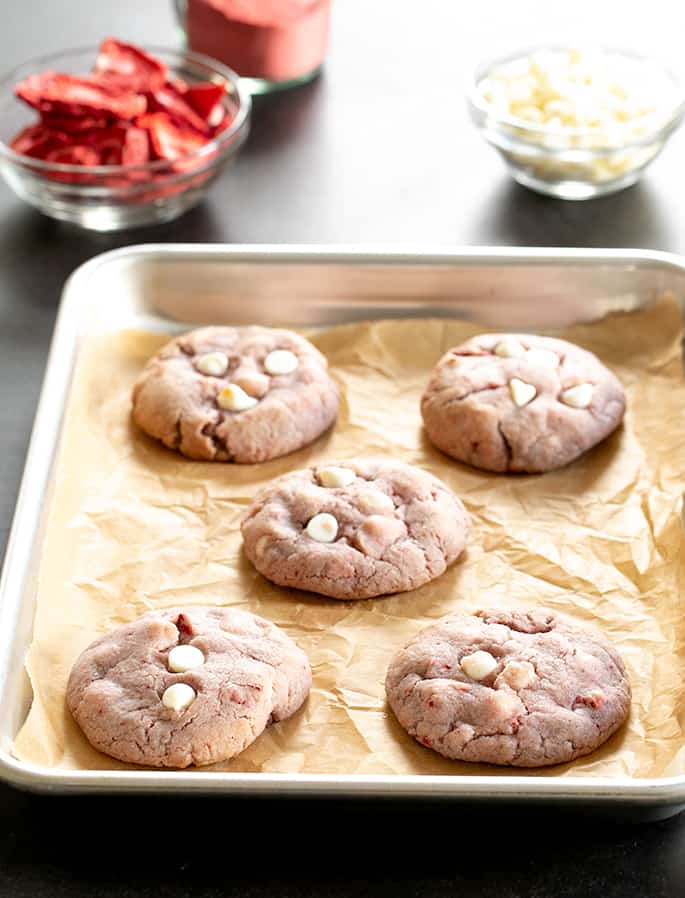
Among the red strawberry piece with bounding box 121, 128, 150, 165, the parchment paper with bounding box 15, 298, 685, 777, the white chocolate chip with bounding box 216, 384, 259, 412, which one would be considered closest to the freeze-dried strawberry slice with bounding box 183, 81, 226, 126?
the red strawberry piece with bounding box 121, 128, 150, 165

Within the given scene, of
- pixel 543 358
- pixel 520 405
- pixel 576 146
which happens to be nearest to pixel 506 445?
pixel 520 405

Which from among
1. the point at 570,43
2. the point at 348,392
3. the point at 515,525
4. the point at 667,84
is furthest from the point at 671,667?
the point at 570,43

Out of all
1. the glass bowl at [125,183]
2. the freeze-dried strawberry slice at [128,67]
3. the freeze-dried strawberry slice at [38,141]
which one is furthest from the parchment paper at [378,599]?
the freeze-dried strawberry slice at [128,67]

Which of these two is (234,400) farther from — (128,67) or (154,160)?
(128,67)

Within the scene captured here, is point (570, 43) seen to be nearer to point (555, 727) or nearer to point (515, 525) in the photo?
point (515, 525)

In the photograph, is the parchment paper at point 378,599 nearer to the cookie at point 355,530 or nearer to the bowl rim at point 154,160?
the cookie at point 355,530

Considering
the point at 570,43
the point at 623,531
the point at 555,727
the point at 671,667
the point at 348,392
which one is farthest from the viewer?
the point at 570,43
